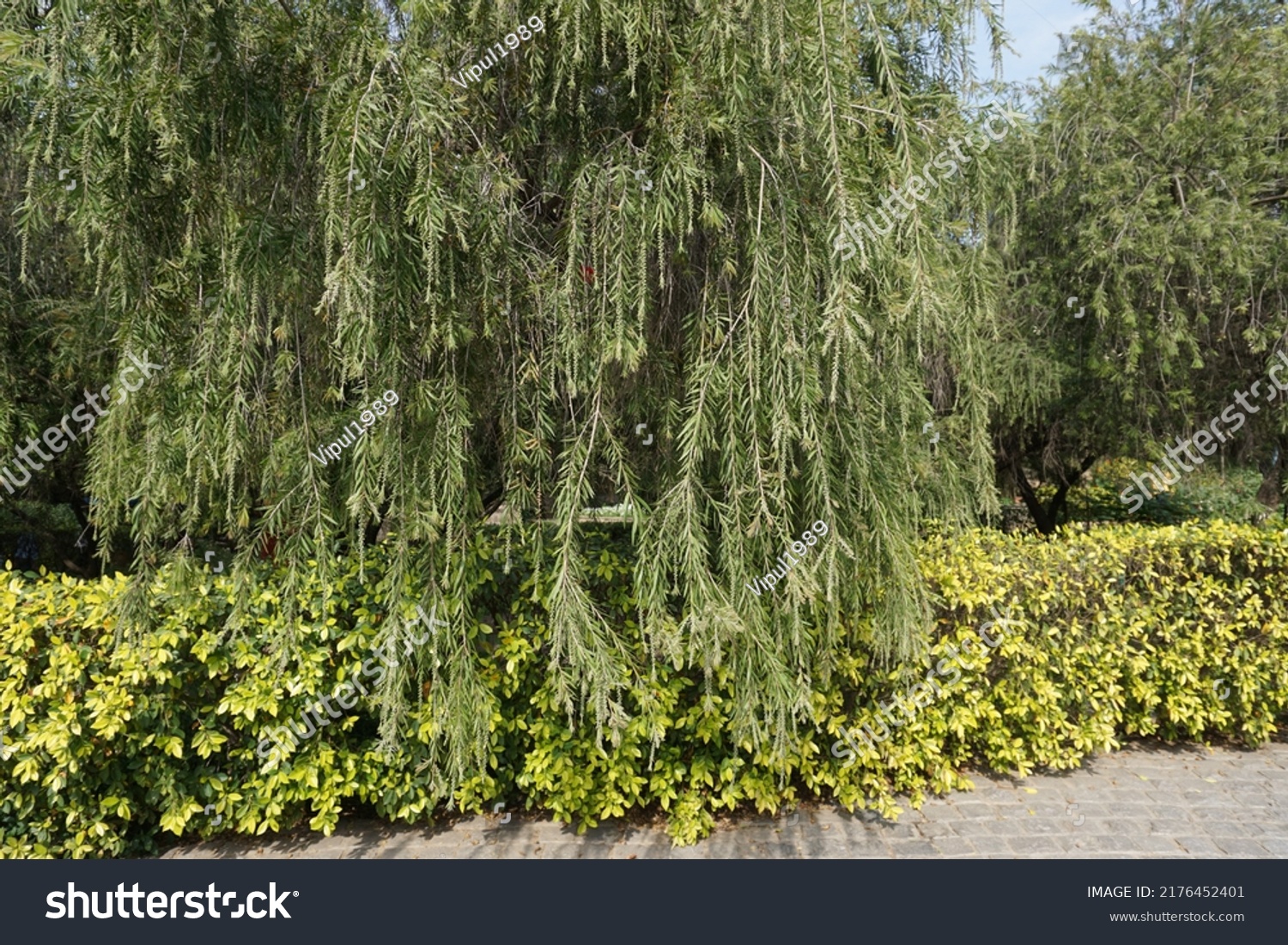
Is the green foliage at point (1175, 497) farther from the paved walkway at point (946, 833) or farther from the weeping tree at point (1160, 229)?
the paved walkway at point (946, 833)

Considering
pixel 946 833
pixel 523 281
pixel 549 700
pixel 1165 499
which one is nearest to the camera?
pixel 523 281

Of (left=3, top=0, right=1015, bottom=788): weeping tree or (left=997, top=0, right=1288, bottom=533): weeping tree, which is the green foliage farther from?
(left=3, top=0, right=1015, bottom=788): weeping tree

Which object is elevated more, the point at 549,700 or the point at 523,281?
the point at 523,281

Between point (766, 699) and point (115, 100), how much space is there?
329cm

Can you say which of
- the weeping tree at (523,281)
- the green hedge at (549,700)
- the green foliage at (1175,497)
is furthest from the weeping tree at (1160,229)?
the weeping tree at (523,281)

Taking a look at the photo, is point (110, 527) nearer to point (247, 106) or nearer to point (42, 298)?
point (247, 106)

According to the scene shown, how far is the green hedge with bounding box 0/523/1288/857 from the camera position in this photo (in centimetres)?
330

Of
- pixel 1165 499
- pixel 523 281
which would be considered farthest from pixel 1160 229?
pixel 1165 499

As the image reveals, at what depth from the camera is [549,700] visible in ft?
11.8

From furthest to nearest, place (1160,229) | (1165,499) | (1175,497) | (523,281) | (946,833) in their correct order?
(1165,499), (1175,497), (1160,229), (946,833), (523,281)

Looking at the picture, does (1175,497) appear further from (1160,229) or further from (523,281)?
(523,281)

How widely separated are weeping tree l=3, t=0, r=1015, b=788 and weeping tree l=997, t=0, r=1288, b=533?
3945 mm

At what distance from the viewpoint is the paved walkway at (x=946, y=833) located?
3613 millimetres

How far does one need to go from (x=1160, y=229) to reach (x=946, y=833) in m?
5.02
